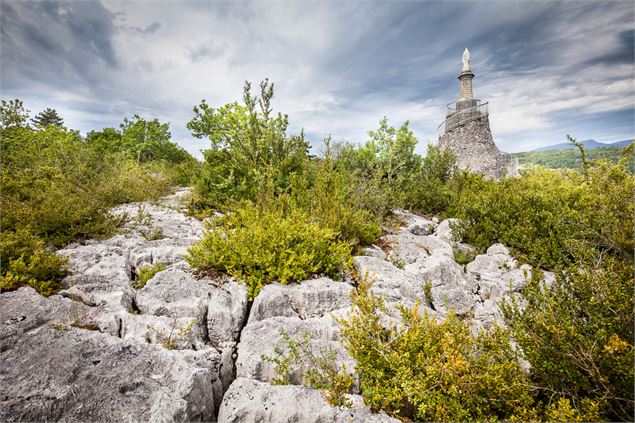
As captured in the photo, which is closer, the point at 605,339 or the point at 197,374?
the point at 605,339

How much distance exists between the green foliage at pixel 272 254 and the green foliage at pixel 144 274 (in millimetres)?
624

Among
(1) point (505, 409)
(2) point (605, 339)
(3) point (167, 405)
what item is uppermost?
(2) point (605, 339)

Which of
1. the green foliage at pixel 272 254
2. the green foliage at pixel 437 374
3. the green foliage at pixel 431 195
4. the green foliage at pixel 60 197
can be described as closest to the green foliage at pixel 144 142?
the green foliage at pixel 60 197

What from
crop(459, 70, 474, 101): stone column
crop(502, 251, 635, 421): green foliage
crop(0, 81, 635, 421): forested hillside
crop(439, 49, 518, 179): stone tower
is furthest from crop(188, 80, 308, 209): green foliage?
crop(459, 70, 474, 101): stone column

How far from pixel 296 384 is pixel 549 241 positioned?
6216 mm

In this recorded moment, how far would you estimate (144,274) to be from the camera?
4.74 meters

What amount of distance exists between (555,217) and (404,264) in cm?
361

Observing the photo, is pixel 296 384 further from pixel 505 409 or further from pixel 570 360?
pixel 570 360

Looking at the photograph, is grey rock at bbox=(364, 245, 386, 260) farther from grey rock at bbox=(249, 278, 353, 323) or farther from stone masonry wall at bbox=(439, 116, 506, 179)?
stone masonry wall at bbox=(439, 116, 506, 179)

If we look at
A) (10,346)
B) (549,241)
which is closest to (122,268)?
(10,346)

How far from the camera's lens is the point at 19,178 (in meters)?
8.81

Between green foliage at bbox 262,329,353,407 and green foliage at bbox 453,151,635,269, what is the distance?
4644 millimetres

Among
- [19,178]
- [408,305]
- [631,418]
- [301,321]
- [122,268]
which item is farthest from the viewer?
[19,178]

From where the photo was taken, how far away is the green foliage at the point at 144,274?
4.71 metres
